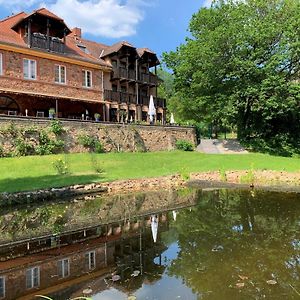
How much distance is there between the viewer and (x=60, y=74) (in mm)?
29000

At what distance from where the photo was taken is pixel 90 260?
333 inches

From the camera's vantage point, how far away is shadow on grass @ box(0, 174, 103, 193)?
16.0m

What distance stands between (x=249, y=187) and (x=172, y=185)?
4.36 m

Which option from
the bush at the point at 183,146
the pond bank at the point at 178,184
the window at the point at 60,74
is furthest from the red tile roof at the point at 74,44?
the pond bank at the point at 178,184

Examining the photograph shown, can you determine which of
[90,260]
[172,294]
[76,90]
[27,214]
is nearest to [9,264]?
[90,260]

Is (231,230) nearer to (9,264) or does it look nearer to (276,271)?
(276,271)

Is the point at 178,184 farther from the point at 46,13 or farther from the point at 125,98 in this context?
the point at 46,13

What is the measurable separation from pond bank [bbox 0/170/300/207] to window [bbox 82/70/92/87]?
1365 centimetres

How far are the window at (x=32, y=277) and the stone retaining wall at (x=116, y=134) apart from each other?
15.4 metres

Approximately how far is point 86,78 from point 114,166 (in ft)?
38.0

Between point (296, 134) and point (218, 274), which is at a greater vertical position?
point (296, 134)

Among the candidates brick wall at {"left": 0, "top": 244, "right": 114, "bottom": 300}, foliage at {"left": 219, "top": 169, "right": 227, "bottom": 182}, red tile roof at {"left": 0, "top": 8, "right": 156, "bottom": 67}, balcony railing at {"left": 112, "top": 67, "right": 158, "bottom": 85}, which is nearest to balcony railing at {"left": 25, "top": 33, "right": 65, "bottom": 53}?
red tile roof at {"left": 0, "top": 8, "right": 156, "bottom": 67}

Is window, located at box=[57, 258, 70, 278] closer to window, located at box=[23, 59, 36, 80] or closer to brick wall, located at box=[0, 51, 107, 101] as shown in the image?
brick wall, located at box=[0, 51, 107, 101]

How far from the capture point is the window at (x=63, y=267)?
7566 mm
